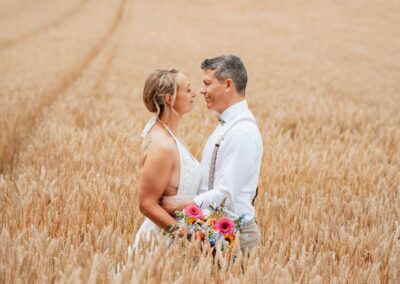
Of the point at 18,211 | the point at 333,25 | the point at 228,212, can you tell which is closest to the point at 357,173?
the point at 228,212

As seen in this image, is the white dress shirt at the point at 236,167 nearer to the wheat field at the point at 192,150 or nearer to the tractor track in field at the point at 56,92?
the wheat field at the point at 192,150

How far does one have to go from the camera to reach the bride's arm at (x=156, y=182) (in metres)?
2.58

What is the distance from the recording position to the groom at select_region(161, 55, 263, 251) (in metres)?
2.51

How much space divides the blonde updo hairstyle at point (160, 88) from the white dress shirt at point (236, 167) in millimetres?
315

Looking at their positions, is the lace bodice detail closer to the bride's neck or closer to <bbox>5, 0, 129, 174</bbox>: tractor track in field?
the bride's neck

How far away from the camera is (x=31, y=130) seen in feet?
22.8

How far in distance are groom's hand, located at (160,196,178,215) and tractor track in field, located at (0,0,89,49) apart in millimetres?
17752

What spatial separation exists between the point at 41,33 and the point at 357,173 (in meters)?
20.9

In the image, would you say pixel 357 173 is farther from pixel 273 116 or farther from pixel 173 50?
pixel 173 50

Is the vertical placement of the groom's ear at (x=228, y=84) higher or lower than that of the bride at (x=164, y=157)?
higher

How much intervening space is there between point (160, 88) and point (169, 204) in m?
0.62

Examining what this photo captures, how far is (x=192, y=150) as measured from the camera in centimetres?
554

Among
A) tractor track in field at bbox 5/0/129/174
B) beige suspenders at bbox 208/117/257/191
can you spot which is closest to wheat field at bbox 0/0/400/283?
tractor track in field at bbox 5/0/129/174

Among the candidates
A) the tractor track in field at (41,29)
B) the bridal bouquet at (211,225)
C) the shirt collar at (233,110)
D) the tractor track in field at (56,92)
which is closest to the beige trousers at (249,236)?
the bridal bouquet at (211,225)
